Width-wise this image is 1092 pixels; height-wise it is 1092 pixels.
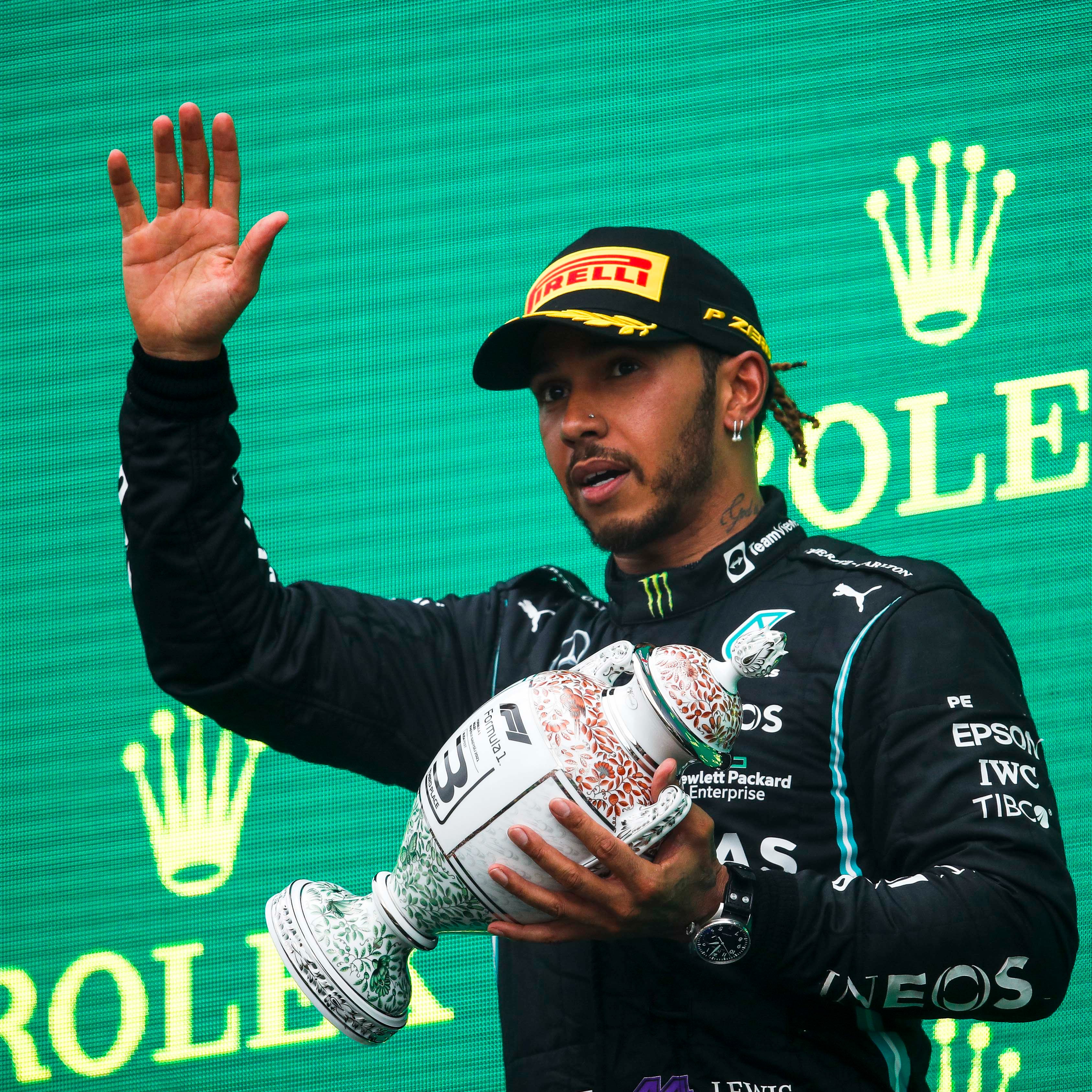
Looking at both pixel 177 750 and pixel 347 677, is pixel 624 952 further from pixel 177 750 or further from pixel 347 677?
pixel 177 750

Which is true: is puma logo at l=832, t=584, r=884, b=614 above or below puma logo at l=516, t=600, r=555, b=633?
below

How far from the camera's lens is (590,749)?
1011mm

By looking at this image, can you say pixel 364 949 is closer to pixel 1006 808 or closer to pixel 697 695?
pixel 697 695

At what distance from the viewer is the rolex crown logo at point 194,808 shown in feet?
6.97

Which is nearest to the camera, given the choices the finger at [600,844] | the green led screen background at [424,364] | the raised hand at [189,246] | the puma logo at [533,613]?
the finger at [600,844]

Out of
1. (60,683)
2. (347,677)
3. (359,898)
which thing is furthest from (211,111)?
(359,898)

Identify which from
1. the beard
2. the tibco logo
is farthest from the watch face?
the beard

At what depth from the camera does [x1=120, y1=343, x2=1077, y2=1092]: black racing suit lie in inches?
42.7

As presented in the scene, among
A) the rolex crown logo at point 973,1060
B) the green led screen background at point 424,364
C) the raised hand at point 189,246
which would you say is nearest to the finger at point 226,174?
the raised hand at point 189,246

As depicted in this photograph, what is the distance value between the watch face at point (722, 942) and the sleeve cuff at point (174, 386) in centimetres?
63

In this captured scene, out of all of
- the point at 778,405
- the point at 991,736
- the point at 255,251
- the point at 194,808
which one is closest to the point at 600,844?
the point at 991,736

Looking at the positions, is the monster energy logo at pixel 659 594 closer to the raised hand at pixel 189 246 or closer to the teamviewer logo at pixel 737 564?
the teamviewer logo at pixel 737 564

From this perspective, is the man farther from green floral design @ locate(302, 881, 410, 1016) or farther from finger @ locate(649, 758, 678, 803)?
green floral design @ locate(302, 881, 410, 1016)

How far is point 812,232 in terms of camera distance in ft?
7.16
